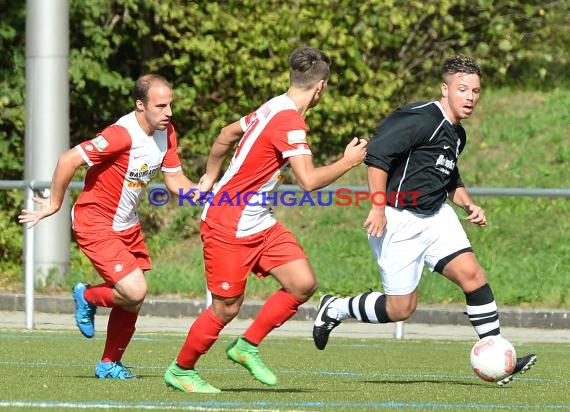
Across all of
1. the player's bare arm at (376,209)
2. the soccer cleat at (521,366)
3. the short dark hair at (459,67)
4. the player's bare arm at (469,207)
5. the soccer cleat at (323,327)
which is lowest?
the soccer cleat at (323,327)

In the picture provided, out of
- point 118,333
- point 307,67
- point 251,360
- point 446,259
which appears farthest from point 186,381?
point 446,259

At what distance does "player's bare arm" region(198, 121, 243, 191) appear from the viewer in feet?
26.9

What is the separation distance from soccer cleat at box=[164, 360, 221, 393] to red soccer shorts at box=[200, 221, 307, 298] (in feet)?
1.47

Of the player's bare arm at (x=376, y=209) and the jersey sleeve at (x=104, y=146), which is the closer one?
the player's bare arm at (x=376, y=209)

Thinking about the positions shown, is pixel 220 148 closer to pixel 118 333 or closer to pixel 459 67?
pixel 118 333

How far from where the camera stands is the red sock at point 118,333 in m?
8.72

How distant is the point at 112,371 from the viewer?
8602 mm

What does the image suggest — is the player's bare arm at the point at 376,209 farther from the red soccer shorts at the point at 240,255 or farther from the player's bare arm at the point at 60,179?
the player's bare arm at the point at 60,179

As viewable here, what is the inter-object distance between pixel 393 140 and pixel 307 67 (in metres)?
1.04

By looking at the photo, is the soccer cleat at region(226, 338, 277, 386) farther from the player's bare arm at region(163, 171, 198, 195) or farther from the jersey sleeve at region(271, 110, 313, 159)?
the player's bare arm at region(163, 171, 198, 195)

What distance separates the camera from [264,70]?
19.5m

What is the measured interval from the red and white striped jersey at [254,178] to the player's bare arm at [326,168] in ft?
0.78

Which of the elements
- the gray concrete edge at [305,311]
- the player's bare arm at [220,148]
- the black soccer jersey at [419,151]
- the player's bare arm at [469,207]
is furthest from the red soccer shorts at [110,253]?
the gray concrete edge at [305,311]

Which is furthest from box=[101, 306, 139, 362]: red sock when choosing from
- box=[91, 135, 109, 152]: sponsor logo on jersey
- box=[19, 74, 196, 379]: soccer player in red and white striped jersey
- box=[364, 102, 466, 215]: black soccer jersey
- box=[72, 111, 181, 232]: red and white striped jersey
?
box=[364, 102, 466, 215]: black soccer jersey
